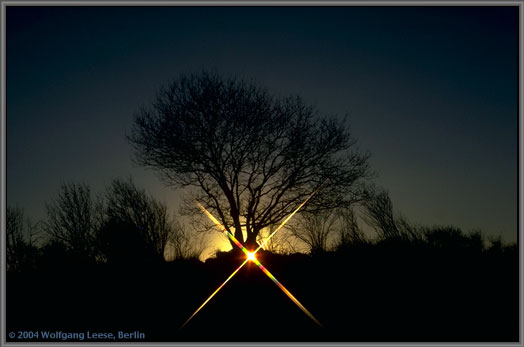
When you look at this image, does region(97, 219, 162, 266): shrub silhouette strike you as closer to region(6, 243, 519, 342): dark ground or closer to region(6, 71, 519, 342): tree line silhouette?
region(6, 71, 519, 342): tree line silhouette

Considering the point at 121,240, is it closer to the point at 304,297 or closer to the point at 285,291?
the point at 285,291

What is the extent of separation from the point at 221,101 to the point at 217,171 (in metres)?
2.76

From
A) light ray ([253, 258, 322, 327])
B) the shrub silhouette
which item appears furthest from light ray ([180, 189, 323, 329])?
the shrub silhouette

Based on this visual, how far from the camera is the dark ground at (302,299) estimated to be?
480 centimetres

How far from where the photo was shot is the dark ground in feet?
15.8

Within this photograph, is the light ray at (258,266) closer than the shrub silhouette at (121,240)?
Yes

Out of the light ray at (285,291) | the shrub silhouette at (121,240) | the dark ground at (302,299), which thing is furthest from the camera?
the shrub silhouette at (121,240)

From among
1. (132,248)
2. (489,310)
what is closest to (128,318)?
(489,310)

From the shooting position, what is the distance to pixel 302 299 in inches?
237

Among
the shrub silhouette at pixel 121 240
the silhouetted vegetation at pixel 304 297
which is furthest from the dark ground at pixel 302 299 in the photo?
the shrub silhouette at pixel 121 240

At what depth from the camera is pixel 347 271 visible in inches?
281

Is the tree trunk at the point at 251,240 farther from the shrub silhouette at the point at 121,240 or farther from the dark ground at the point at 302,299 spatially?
the dark ground at the point at 302,299

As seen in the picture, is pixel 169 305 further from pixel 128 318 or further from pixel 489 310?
pixel 489 310

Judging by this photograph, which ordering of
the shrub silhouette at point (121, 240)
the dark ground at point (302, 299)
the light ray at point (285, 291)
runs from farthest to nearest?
the shrub silhouette at point (121, 240) < the light ray at point (285, 291) < the dark ground at point (302, 299)
